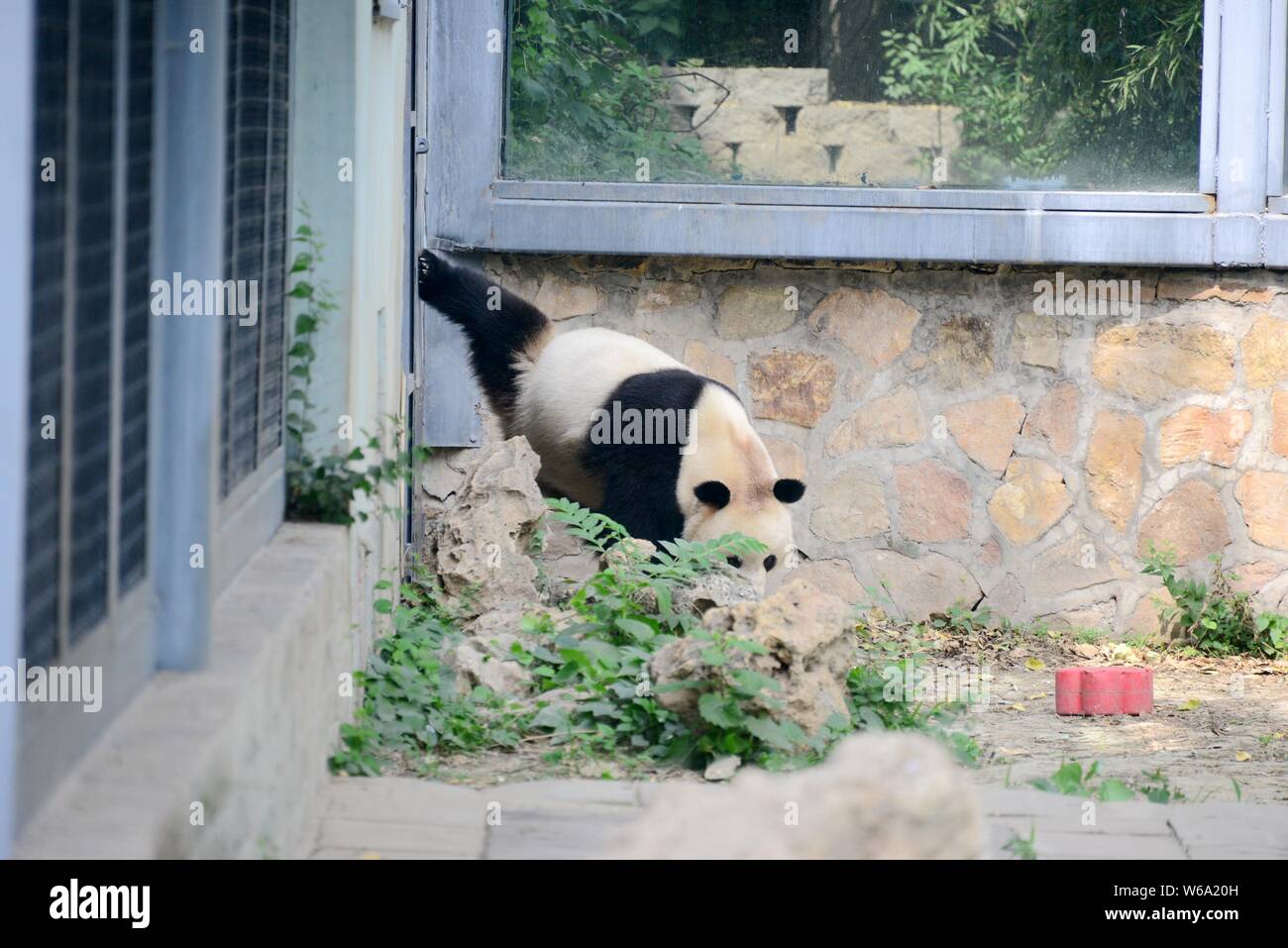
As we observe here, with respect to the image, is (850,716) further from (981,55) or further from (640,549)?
(981,55)

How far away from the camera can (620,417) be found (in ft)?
19.9

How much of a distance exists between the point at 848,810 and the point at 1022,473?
4.87 m

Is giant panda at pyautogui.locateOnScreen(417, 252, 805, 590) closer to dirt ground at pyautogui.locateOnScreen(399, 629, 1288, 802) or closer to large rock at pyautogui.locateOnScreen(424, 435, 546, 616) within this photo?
large rock at pyautogui.locateOnScreen(424, 435, 546, 616)

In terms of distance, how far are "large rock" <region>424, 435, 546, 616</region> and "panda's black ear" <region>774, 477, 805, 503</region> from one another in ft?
3.51

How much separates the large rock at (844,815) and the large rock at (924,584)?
4.65 m

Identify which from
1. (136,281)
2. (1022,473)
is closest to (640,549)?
(1022,473)

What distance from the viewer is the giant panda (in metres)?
6.10

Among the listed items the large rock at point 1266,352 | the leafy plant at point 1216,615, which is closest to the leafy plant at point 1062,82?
the large rock at point 1266,352

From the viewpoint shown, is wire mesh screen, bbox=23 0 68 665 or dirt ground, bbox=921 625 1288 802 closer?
wire mesh screen, bbox=23 0 68 665

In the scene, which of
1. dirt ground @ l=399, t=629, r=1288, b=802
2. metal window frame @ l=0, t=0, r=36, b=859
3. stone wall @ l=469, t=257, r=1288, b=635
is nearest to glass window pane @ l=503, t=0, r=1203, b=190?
stone wall @ l=469, t=257, r=1288, b=635

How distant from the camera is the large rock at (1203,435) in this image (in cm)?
641

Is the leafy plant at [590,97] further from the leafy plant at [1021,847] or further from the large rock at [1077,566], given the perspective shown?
the leafy plant at [1021,847]

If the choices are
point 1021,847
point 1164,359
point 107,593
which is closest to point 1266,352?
point 1164,359

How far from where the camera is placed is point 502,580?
5461mm
